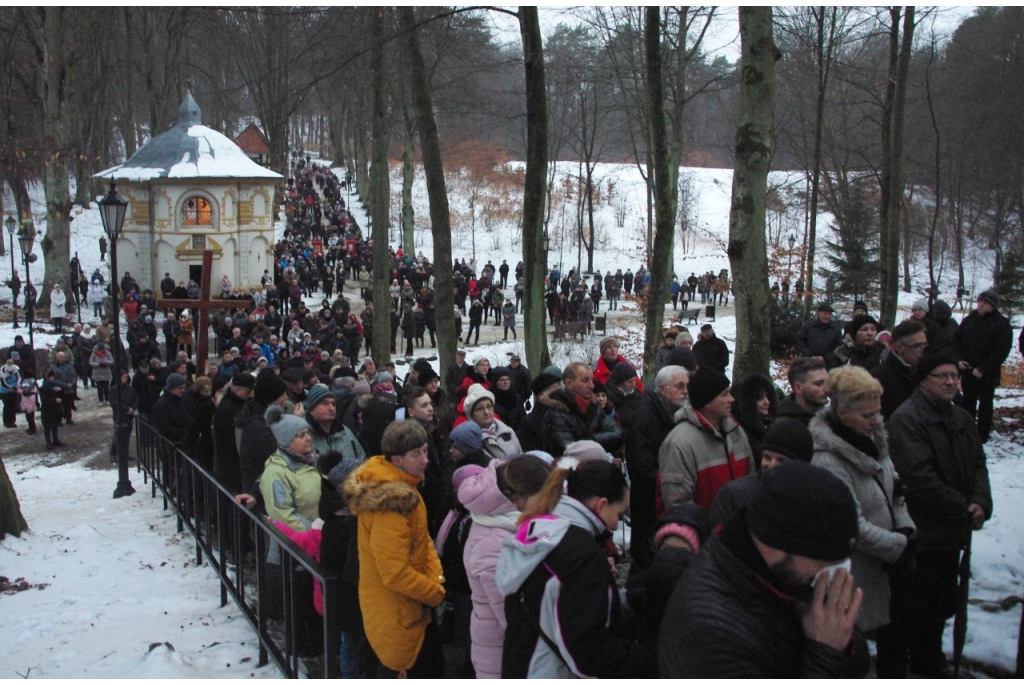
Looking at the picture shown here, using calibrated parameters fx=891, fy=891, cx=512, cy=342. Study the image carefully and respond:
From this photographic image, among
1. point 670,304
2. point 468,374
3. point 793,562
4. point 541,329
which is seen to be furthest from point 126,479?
point 670,304

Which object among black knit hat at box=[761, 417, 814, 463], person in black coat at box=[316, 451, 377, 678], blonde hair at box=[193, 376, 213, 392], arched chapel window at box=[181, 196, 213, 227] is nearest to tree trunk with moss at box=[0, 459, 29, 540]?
blonde hair at box=[193, 376, 213, 392]

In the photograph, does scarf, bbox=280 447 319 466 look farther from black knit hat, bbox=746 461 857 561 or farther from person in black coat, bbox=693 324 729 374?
person in black coat, bbox=693 324 729 374

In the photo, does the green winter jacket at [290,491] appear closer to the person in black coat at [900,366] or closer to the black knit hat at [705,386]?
the black knit hat at [705,386]

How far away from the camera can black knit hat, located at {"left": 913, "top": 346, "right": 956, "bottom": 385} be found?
4.91 m

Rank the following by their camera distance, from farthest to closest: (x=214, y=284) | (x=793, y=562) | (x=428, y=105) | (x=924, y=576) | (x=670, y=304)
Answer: (x=670, y=304) < (x=214, y=284) < (x=428, y=105) < (x=924, y=576) < (x=793, y=562)

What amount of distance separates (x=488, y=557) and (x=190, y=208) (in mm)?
32679

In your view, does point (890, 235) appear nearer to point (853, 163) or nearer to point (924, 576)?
point (924, 576)

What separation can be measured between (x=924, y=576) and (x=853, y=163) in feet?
153

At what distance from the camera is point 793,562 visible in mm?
2275

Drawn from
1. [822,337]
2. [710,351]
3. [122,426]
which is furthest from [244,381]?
[822,337]

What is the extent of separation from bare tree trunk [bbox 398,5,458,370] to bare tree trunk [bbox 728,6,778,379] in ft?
20.5

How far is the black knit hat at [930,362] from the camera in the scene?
491 cm

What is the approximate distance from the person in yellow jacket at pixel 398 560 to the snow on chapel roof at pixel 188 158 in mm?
31424

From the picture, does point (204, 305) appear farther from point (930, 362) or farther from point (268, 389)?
point (930, 362)
